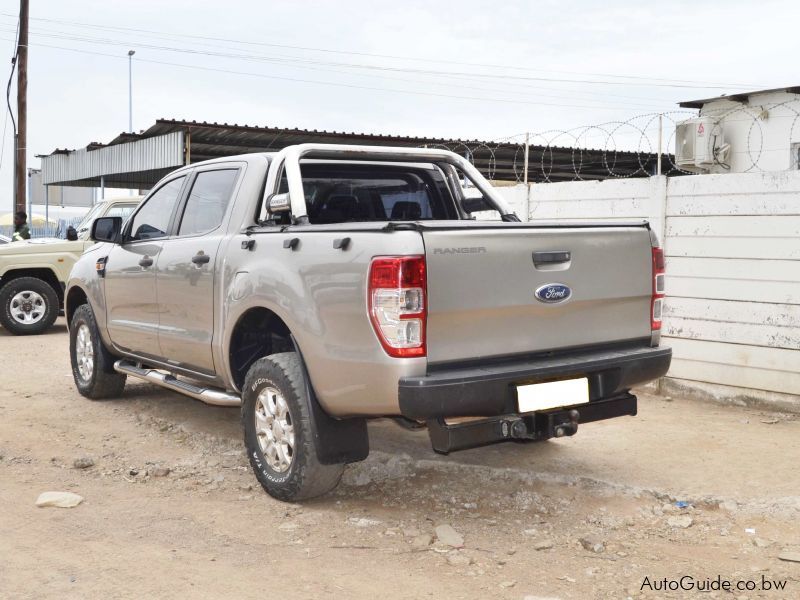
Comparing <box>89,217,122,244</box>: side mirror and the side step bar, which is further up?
<box>89,217,122,244</box>: side mirror

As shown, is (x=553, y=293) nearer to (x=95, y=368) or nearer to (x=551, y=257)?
(x=551, y=257)

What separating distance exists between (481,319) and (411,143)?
52.1 ft

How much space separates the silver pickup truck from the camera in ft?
13.0

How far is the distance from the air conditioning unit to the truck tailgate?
36.4 feet

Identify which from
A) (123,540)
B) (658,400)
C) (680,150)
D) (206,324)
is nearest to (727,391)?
(658,400)

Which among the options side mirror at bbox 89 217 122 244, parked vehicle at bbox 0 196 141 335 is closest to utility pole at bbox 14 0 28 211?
parked vehicle at bbox 0 196 141 335

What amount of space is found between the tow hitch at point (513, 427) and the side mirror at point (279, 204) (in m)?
1.54

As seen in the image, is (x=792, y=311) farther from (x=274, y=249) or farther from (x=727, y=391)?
(x=274, y=249)

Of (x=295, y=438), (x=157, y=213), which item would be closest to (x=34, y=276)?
(x=157, y=213)

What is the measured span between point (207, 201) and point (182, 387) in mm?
1206

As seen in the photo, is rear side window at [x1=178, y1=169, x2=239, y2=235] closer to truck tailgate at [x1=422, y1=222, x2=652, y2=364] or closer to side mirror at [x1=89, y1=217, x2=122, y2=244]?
side mirror at [x1=89, y1=217, x2=122, y2=244]

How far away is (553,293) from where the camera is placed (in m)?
4.31

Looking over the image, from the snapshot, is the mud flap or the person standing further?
the person standing

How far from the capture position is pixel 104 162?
22.4 metres
